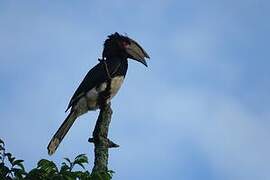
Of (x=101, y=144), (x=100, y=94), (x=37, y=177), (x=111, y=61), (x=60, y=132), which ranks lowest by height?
(x=37, y=177)

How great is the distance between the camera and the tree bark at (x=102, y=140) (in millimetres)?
6414

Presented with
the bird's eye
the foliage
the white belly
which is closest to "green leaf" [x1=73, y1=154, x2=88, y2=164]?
the foliage

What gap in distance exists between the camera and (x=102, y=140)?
269 inches

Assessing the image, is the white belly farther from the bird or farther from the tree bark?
the tree bark

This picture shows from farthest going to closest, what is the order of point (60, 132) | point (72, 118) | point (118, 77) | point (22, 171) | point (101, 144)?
point (118, 77)
point (72, 118)
point (60, 132)
point (101, 144)
point (22, 171)

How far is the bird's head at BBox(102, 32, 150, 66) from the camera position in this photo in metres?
10.2

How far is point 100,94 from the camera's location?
30.7ft

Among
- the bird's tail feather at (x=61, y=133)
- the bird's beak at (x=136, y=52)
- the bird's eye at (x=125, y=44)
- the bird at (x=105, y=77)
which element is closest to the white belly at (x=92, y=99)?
the bird at (x=105, y=77)

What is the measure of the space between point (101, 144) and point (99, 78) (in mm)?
3188

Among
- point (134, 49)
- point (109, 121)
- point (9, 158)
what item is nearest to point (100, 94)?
point (134, 49)

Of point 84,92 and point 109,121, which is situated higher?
point 84,92

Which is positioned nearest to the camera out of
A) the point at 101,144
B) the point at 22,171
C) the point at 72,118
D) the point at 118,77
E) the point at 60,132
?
the point at 22,171

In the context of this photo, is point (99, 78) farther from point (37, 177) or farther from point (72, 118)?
point (37, 177)

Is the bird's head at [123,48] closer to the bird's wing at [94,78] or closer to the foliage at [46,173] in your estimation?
the bird's wing at [94,78]
